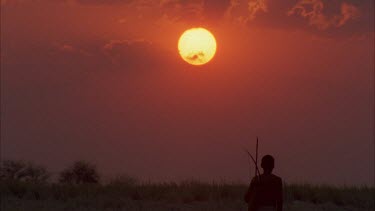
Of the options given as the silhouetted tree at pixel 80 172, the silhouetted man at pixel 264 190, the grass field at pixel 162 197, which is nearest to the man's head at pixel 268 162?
the silhouetted man at pixel 264 190

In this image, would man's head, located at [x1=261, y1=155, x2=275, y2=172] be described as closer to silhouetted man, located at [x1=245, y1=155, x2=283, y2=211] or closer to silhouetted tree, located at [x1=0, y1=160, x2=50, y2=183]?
silhouetted man, located at [x1=245, y1=155, x2=283, y2=211]

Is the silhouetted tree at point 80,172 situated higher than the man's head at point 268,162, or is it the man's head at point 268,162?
the silhouetted tree at point 80,172

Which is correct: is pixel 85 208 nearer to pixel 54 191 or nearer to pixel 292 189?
pixel 54 191

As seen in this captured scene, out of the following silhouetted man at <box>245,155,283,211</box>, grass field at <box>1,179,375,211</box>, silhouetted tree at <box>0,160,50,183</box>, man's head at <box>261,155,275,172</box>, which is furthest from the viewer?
silhouetted tree at <box>0,160,50,183</box>

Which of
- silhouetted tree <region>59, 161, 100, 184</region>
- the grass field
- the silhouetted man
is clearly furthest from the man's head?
silhouetted tree <region>59, 161, 100, 184</region>

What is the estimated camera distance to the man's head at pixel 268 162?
1120cm

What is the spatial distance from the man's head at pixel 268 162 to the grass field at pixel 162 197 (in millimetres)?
11061

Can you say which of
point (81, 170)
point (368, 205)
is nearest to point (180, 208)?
point (368, 205)

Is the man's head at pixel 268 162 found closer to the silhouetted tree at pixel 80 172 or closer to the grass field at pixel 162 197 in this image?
the grass field at pixel 162 197

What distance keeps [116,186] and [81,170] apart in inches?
974

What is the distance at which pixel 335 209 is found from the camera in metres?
23.8

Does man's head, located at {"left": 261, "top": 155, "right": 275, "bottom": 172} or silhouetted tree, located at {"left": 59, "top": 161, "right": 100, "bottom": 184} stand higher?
silhouetted tree, located at {"left": 59, "top": 161, "right": 100, "bottom": 184}

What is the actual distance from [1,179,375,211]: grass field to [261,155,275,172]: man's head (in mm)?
11061

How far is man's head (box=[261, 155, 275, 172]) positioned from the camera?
11.2m
